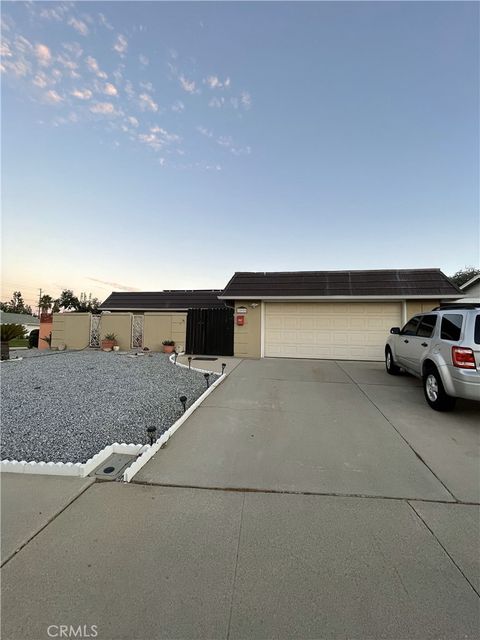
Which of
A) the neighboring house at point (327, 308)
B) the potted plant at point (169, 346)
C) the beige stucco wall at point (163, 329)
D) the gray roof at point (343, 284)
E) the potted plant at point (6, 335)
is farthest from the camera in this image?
the beige stucco wall at point (163, 329)

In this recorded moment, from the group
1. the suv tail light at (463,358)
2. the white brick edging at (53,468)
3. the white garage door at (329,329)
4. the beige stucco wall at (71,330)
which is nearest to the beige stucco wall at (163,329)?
the beige stucco wall at (71,330)

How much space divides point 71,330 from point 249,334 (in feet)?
28.1

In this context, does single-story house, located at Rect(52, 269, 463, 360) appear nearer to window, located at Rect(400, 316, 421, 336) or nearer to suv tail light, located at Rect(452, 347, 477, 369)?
window, located at Rect(400, 316, 421, 336)

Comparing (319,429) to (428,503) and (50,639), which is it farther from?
(50,639)

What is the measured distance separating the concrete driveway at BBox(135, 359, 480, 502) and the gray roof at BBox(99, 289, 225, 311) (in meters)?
11.9

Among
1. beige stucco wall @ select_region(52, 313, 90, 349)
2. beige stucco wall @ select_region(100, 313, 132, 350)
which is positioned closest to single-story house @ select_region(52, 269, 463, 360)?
beige stucco wall @ select_region(100, 313, 132, 350)

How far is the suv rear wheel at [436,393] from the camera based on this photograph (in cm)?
444

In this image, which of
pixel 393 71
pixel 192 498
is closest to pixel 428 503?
pixel 192 498

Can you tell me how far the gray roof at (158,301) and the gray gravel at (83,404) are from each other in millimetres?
8566

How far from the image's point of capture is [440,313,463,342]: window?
4.29 metres

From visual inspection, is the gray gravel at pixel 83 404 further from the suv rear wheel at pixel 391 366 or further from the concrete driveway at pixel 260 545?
the suv rear wheel at pixel 391 366

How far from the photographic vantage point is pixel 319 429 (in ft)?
12.6

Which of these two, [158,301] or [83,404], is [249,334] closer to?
[83,404]

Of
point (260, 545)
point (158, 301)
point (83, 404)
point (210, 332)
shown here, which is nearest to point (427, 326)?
point (260, 545)
